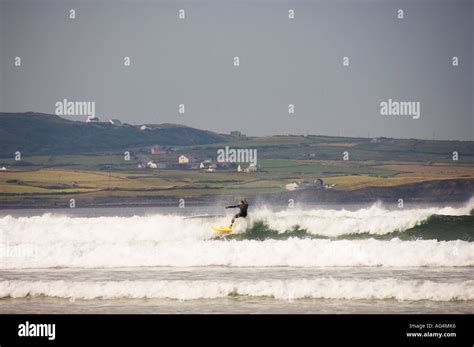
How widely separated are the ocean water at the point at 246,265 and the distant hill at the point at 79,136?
35479 mm

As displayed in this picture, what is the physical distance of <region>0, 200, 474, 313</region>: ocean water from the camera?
18.8m

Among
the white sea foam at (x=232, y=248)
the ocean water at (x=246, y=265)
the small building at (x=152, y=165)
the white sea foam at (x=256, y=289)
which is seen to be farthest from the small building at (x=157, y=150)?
the white sea foam at (x=256, y=289)

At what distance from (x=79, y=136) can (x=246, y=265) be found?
50.1 metres

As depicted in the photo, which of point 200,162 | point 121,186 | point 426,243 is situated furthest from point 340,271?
point 200,162

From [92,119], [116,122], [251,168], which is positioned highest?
[92,119]

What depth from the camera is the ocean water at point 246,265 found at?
61.8ft

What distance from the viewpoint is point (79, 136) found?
Answer: 72062 millimetres

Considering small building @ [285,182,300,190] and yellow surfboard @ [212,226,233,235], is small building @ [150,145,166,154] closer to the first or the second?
small building @ [285,182,300,190]

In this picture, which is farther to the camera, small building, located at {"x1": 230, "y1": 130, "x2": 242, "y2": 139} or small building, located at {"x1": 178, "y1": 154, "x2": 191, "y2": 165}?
small building, located at {"x1": 230, "y1": 130, "x2": 242, "y2": 139}

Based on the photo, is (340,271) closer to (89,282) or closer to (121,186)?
(89,282)

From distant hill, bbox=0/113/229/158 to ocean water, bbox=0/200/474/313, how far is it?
35.5 m

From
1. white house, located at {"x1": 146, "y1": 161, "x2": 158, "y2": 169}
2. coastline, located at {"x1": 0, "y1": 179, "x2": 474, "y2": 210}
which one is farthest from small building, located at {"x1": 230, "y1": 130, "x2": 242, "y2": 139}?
coastline, located at {"x1": 0, "y1": 179, "x2": 474, "y2": 210}

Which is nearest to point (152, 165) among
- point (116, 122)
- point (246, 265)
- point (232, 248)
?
point (116, 122)

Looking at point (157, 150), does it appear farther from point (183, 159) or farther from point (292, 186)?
Answer: point (292, 186)
